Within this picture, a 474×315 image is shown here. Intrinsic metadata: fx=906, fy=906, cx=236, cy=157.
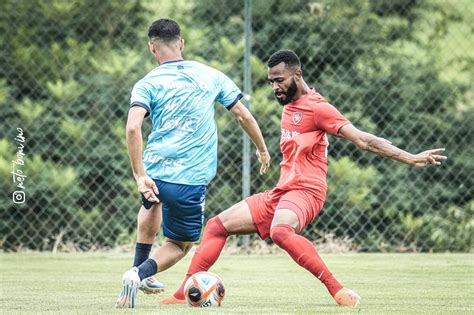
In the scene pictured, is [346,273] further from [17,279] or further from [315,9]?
[315,9]

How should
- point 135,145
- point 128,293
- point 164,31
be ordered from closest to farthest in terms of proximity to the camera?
point 128,293, point 135,145, point 164,31

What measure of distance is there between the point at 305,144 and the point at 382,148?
0.49 meters

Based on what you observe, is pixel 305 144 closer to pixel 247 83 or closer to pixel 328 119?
pixel 328 119

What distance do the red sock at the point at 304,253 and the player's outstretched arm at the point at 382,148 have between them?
0.62 meters

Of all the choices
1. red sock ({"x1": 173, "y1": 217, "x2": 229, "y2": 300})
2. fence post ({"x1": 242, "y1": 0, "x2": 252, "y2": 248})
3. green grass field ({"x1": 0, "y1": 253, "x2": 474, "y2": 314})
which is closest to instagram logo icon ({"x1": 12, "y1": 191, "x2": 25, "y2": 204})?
green grass field ({"x1": 0, "y1": 253, "x2": 474, "y2": 314})

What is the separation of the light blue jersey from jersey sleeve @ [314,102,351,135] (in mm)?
641

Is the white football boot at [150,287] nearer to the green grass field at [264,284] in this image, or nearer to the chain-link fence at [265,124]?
the green grass field at [264,284]

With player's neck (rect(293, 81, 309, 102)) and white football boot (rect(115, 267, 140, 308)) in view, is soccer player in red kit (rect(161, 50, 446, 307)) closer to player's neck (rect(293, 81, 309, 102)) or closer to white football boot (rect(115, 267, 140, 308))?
player's neck (rect(293, 81, 309, 102))

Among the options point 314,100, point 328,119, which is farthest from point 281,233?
point 314,100

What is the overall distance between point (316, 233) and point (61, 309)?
5164mm

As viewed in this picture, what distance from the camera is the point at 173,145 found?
5.18 metres

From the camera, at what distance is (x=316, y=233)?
31.7ft

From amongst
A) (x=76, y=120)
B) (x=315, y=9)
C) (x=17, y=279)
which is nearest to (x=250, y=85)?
(x=315, y=9)

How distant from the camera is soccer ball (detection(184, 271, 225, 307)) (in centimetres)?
498
